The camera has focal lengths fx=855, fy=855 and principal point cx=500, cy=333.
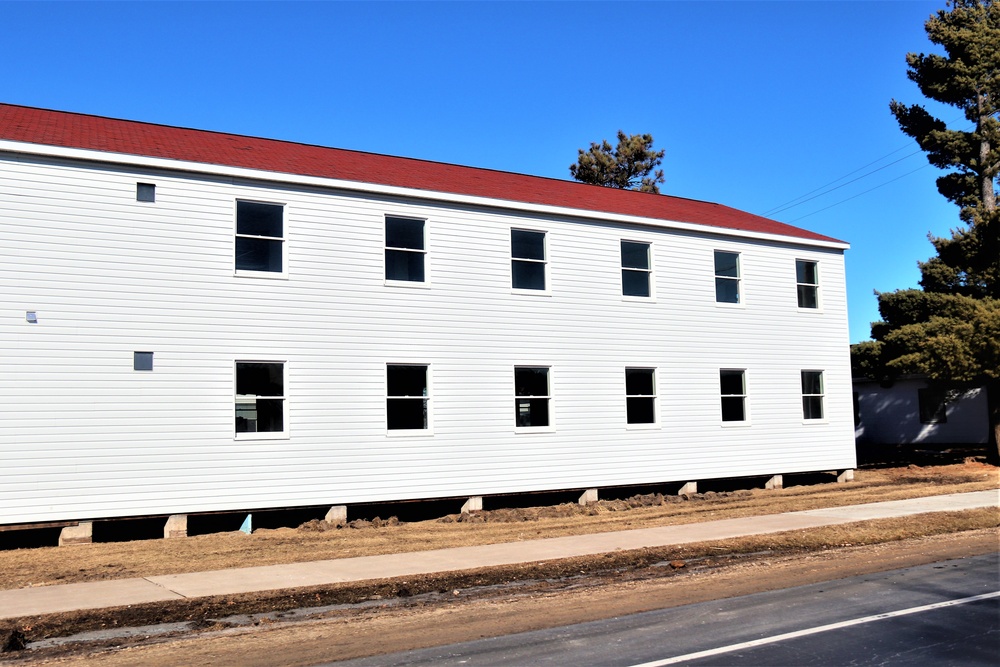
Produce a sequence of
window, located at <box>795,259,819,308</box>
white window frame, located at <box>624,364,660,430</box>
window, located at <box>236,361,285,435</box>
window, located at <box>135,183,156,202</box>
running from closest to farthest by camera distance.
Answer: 1. window, located at <box>135,183,156,202</box>
2. window, located at <box>236,361,285,435</box>
3. white window frame, located at <box>624,364,660,430</box>
4. window, located at <box>795,259,819,308</box>

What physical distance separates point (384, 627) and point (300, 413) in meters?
8.58

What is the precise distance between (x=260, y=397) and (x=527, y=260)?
22.0 ft

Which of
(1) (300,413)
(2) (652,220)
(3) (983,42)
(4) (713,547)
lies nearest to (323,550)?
(1) (300,413)

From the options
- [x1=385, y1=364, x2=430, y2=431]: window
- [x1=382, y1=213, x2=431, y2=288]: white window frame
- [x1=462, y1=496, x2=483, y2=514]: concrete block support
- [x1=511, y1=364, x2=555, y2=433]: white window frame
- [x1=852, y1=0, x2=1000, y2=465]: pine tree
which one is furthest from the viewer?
[x1=852, y1=0, x2=1000, y2=465]: pine tree

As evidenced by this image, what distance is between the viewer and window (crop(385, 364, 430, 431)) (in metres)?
17.6

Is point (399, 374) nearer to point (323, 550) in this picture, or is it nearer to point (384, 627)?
point (323, 550)

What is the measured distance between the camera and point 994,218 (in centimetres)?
2641

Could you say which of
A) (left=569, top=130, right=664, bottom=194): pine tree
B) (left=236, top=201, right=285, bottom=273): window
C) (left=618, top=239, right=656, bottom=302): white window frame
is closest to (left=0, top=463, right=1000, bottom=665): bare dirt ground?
(left=236, top=201, right=285, bottom=273): window

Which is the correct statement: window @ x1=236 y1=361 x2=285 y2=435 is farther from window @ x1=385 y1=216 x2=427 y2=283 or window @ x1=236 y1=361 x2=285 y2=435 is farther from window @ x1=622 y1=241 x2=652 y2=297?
window @ x1=622 y1=241 x2=652 y2=297

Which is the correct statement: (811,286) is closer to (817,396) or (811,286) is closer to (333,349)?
(817,396)

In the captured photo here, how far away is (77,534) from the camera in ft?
47.4

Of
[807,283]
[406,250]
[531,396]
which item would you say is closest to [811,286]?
[807,283]

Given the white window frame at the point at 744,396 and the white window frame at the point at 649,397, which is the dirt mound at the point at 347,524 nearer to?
Answer: the white window frame at the point at 649,397

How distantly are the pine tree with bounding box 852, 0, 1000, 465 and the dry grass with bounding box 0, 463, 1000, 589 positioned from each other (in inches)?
264
